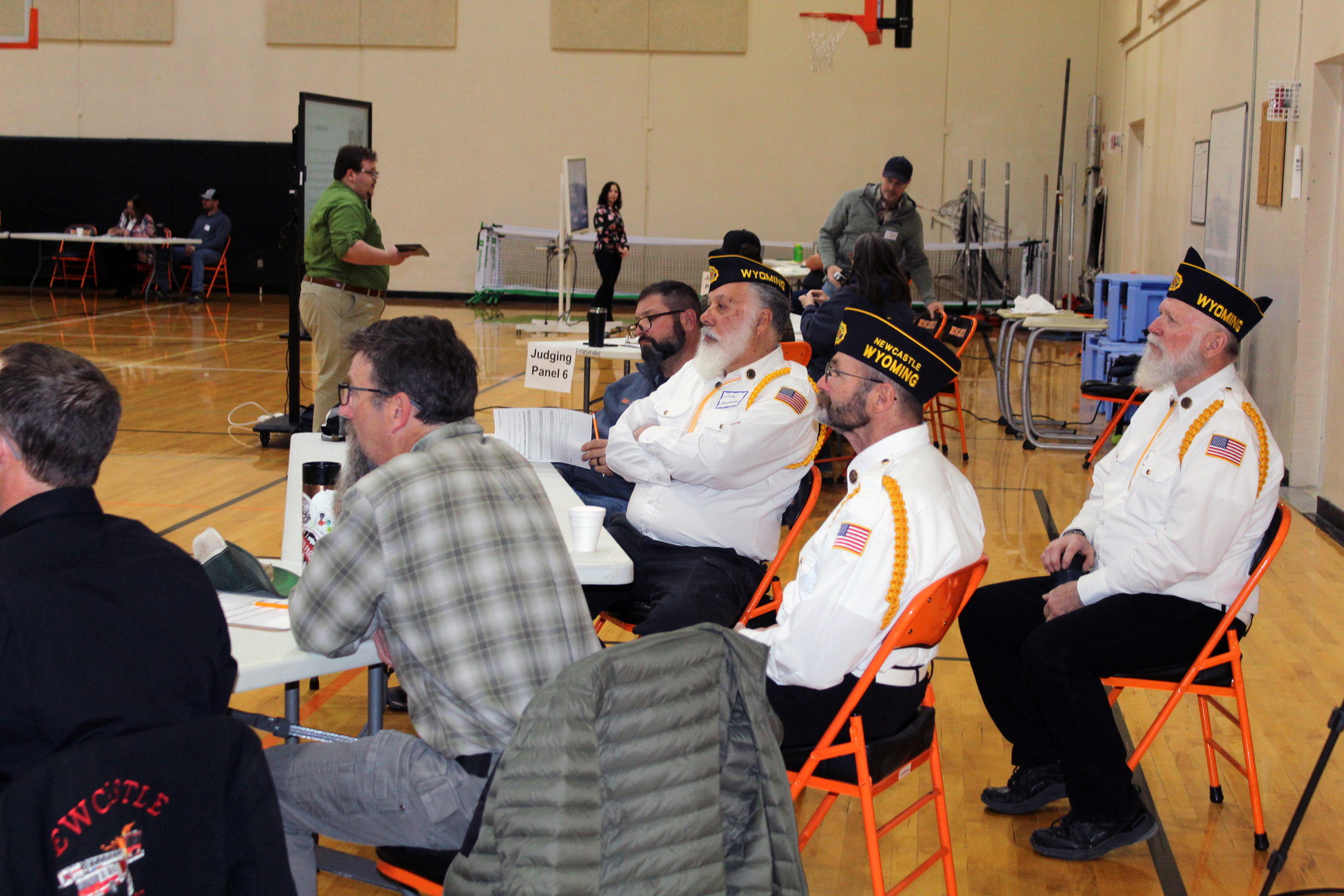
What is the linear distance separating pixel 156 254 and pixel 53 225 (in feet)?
6.66

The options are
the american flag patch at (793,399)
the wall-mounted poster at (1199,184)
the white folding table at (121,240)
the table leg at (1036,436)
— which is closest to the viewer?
the american flag patch at (793,399)

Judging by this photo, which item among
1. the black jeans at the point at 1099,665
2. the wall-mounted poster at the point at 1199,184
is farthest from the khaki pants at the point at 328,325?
the wall-mounted poster at the point at 1199,184

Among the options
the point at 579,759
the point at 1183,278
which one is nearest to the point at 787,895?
the point at 579,759

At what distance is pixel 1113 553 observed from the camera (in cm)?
291

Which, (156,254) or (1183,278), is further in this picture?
(156,254)

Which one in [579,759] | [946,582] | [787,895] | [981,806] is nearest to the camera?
[579,759]

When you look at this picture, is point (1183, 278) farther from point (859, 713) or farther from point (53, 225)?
point (53, 225)

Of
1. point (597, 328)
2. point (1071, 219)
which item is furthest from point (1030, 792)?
point (1071, 219)

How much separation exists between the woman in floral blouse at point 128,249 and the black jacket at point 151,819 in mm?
15612

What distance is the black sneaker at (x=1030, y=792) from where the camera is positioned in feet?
9.81

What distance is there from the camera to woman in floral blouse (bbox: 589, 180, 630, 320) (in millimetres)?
13016

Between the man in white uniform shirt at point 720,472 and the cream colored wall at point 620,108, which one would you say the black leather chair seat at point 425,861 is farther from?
the cream colored wall at point 620,108

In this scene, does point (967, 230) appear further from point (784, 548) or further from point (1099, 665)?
point (1099, 665)

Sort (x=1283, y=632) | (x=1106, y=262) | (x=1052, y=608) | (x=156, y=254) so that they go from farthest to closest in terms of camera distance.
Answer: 1. (x=156, y=254)
2. (x=1106, y=262)
3. (x=1283, y=632)
4. (x=1052, y=608)
